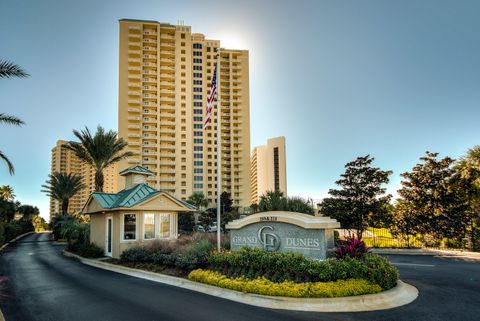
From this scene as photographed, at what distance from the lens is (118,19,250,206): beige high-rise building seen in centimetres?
8338

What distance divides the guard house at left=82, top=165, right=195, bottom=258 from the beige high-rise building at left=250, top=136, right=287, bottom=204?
9545 centimetres

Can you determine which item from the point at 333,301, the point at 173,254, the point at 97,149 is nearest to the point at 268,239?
the point at 333,301

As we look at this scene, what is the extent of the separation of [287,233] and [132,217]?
38.1 feet

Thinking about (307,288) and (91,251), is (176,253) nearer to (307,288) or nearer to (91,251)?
(307,288)

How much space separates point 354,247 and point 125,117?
82.1 metres

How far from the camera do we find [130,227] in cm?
1869

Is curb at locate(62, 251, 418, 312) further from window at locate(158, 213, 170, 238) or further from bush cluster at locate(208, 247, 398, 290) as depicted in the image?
window at locate(158, 213, 170, 238)

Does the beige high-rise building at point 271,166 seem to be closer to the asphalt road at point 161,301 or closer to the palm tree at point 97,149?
the palm tree at point 97,149

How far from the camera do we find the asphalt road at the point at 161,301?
7684 mm

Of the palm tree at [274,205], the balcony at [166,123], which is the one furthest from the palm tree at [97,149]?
the balcony at [166,123]

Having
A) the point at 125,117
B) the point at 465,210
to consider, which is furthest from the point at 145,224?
the point at 125,117

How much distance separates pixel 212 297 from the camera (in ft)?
31.6

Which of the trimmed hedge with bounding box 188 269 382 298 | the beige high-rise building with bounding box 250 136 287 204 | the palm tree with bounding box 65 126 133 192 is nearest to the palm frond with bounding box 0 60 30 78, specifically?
the trimmed hedge with bounding box 188 269 382 298

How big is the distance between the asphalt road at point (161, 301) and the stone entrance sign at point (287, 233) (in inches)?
119
